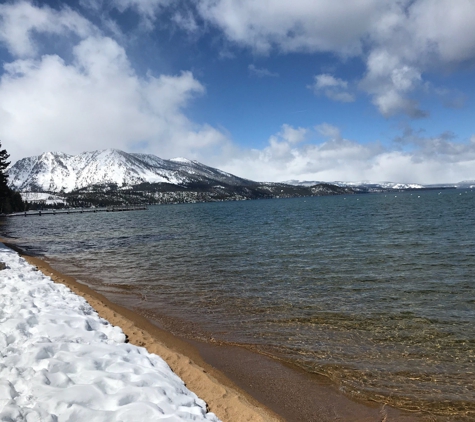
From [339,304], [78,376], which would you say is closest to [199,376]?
Answer: [78,376]

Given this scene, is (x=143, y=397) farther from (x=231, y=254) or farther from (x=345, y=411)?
(x=231, y=254)

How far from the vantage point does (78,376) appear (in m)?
7.48

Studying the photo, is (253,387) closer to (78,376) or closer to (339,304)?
(78,376)

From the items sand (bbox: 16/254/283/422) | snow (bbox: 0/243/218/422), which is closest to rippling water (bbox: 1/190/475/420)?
sand (bbox: 16/254/283/422)

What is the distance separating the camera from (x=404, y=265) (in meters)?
23.8

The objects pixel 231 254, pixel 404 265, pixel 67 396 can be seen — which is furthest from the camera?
pixel 231 254

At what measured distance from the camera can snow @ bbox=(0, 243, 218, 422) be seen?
20.4 feet

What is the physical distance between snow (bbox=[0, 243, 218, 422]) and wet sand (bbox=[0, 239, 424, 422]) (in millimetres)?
710

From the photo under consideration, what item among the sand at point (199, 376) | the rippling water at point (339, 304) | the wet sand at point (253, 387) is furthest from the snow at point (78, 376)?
the rippling water at point (339, 304)

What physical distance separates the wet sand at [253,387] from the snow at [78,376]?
710 mm

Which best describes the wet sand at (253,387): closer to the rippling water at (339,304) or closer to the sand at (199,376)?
the sand at (199,376)

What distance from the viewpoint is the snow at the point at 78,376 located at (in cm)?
621

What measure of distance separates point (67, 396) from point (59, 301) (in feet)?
26.6

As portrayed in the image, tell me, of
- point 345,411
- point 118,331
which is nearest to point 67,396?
point 118,331
